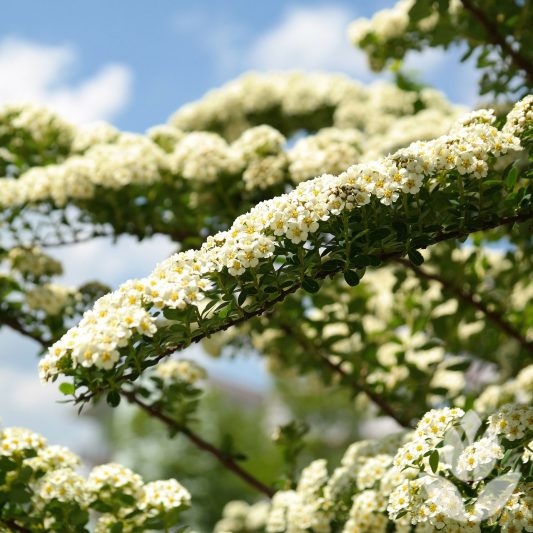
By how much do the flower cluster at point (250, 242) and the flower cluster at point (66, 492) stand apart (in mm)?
994

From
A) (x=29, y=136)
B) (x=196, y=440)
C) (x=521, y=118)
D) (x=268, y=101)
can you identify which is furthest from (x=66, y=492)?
(x=268, y=101)

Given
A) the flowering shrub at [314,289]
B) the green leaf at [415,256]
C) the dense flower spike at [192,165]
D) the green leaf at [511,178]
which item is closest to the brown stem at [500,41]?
the flowering shrub at [314,289]

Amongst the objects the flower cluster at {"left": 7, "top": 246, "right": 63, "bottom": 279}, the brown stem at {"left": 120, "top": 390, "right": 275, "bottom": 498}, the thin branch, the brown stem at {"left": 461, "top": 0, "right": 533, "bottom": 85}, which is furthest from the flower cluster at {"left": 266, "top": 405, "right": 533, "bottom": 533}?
the flower cluster at {"left": 7, "top": 246, "right": 63, "bottom": 279}

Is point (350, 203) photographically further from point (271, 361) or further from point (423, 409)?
point (271, 361)

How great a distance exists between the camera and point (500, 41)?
4.18 metres

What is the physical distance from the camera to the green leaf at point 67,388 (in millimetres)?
2266

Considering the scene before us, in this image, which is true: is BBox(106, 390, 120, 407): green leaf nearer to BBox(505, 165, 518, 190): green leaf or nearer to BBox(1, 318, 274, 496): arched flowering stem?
BBox(505, 165, 518, 190): green leaf

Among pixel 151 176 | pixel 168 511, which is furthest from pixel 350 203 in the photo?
pixel 151 176

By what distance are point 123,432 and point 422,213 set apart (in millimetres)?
18692

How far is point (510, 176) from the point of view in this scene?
2.62m

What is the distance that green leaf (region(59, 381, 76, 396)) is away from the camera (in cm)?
227

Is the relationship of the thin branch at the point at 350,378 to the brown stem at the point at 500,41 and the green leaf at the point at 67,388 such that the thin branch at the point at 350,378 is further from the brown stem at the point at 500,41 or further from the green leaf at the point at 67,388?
the green leaf at the point at 67,388

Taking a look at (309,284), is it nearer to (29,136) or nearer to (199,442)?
(199,442)

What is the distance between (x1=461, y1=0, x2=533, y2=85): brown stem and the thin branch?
1803 millimetres
